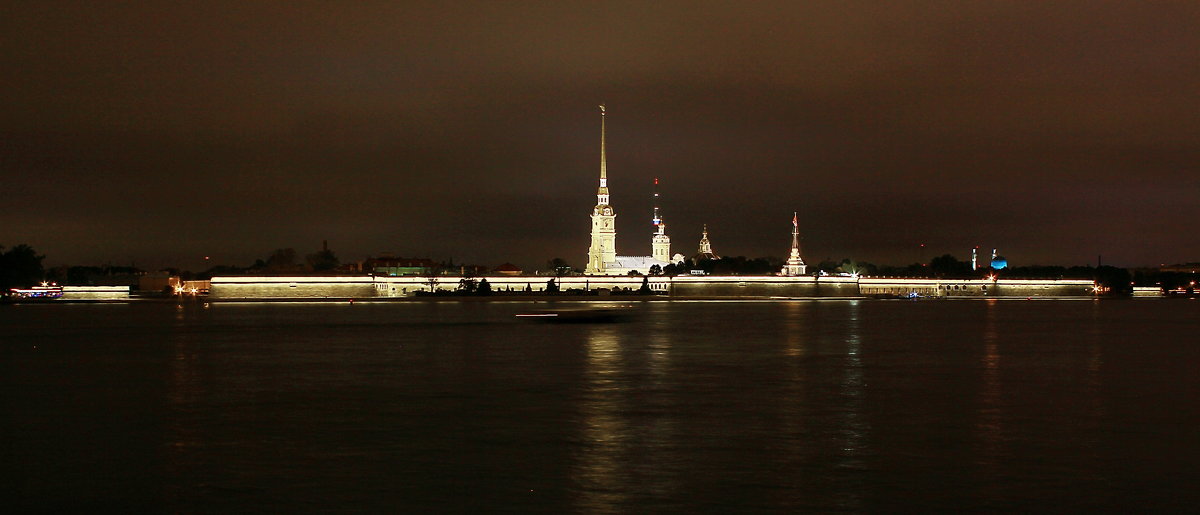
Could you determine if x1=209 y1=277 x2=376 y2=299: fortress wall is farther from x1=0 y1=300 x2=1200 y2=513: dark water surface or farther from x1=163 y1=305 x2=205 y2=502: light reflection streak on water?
x1=0 y1=300 x2=1200 y2=513: dark water surface

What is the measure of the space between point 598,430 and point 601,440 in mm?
1110

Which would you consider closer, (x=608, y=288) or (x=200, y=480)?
(x=200, y=480)

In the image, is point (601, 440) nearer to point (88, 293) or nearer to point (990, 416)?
point (990, 416)

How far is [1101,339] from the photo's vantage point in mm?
48625

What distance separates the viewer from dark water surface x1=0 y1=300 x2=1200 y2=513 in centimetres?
1367

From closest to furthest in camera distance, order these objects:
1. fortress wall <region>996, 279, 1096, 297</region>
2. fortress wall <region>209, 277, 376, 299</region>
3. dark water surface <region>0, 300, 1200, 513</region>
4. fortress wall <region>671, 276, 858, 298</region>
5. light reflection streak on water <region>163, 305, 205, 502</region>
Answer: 1. dark water surface <region>0, 300, 1200, 513</region>
2. light reflection streak on water <region>163, 305, 205, 502</region>
3. fortress wall <region>209, 277, 376, 299</region>
4. fortress wall <region>671, 276, 858, 298</region>
5. fortress wall <region>996, 279, 1096, 297</region>

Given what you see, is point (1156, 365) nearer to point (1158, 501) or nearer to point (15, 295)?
point (1158, 501)

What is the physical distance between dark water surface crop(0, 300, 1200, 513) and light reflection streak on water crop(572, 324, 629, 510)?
0.21 feet

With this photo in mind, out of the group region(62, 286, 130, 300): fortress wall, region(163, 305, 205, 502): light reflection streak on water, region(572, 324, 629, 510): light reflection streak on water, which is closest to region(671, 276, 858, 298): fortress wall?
region(62, 286, 130, 300): fortress wall

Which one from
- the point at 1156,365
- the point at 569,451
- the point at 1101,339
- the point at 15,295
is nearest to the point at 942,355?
the point at 1156,365

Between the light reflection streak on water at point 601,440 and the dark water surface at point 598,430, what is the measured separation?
0.06 m

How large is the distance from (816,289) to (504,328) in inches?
4554

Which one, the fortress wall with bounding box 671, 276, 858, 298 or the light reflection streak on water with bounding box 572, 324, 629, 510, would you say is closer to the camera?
the light reflection streak on water with bounding box 572, 324, 629, 510

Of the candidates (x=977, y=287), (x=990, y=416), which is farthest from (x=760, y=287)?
(x=990, y=416)
